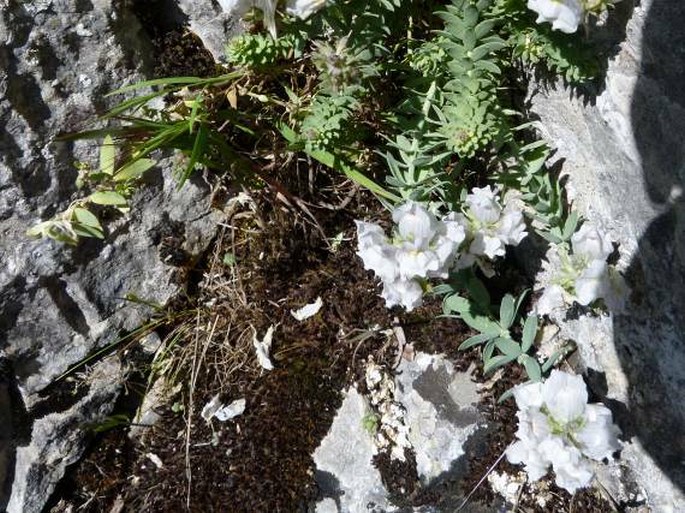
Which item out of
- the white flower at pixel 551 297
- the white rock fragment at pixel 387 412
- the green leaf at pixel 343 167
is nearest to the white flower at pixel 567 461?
the white flower at pixel 551 297

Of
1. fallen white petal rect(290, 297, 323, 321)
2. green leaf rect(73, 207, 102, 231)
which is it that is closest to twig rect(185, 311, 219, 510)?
fallen white petal rect(290, 297, 323, 321)

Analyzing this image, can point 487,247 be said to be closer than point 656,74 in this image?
No

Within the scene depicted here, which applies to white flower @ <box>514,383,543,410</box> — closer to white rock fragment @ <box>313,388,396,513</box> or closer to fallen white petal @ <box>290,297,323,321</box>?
white rock fragment @ <box>313,388,396,513</box>

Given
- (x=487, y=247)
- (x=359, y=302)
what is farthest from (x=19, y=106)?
(x=487, y=247)

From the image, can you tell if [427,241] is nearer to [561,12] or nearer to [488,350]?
[488,350]

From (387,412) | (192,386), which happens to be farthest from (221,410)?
(387,412)

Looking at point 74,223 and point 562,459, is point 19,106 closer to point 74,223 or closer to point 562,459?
point 74,223

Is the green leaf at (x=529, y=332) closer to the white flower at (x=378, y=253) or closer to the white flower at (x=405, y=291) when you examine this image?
the white flower at (x=405, y=291)
